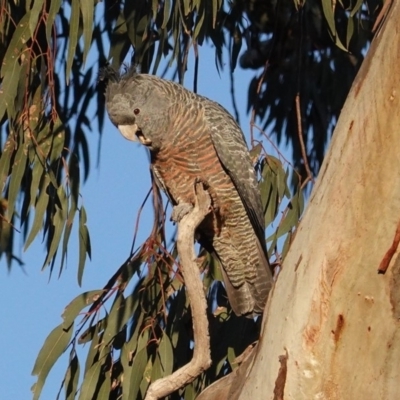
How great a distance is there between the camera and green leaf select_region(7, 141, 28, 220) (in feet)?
11.4

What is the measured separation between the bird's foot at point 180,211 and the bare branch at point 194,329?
65 centimetres

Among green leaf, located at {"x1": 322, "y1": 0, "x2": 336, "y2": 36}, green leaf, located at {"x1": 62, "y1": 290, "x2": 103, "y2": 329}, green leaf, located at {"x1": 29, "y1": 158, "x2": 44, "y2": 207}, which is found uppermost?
green leaf, located at {"x1": 322, "y1": 0, "x2": 336, "y2": 36}

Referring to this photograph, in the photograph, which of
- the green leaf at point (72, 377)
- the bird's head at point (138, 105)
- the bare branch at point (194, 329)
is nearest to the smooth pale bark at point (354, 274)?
the bare branch at point (194, 329)

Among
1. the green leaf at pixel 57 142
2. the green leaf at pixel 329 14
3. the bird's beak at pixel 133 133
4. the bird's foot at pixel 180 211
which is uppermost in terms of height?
the green leaf at pixel 329 14

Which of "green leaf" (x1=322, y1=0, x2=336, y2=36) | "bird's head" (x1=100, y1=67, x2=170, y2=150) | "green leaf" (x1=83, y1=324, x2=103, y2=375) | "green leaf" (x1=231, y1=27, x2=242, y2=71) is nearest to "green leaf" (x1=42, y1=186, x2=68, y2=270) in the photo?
"green leaf" (x1=83, y1=324, x2=103, y2=375)

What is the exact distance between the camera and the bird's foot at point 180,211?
3592mm

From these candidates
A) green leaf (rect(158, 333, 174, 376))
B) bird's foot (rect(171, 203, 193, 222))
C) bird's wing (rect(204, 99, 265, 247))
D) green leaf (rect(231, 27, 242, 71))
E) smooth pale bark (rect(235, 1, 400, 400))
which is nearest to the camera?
smooth pale bark (rect(235, 1, 400, 400))

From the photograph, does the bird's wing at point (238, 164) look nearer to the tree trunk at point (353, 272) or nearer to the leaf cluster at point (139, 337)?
the leaf cluster at point (139, 337)

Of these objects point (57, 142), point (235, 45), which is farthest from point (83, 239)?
point (235, 45)

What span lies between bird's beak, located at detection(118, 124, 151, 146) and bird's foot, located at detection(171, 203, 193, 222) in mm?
297

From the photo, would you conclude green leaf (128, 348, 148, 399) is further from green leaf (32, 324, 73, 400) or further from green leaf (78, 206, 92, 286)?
green leaf (78, 206, 92, 286)

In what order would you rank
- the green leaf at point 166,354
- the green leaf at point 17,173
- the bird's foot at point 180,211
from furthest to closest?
the bird's foot at point 180,211
the green leaf at point 17,173
the green leaf at point 166,354

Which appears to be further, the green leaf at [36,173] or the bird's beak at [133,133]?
the bird's beak at [133,133]

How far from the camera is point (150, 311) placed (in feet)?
11.6
